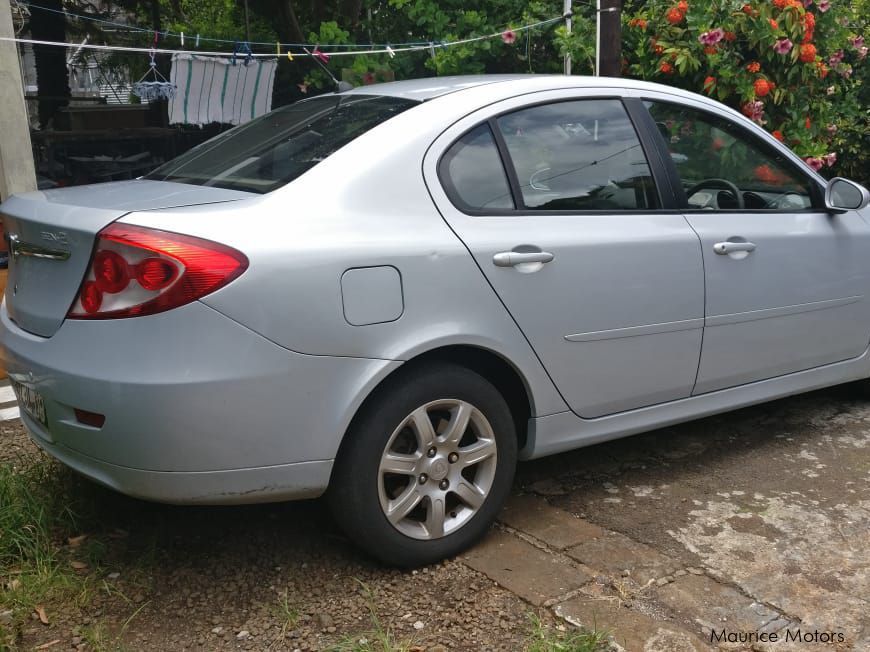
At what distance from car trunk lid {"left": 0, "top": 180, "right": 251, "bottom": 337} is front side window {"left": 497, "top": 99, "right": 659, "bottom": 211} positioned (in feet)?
3.32

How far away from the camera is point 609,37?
5.86 m

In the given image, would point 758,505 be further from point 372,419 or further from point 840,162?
point 840,162

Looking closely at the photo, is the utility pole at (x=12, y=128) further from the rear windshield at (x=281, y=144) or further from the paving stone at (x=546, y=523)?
the paving stone at (x=546, y=523)

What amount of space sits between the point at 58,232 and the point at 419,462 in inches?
50.5

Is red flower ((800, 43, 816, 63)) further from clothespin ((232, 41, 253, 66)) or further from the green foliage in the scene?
clothespin ((232, 41, 253, 66))

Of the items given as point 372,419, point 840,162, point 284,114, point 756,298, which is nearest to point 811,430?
point 756,298

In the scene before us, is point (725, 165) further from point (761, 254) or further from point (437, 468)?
point (437, 468)

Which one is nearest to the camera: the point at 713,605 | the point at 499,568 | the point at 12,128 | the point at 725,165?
the point at 713,605

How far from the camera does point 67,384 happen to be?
2.56 m

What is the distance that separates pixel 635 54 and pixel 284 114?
4212 mm

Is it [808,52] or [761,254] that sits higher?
[808,52]

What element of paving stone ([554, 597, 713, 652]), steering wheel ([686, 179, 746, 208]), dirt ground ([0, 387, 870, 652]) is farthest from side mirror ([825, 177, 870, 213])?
paving stone ([554, 597, 713, 652])

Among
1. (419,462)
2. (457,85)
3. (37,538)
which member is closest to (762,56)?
(457,85)

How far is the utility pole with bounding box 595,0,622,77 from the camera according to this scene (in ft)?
19.0
